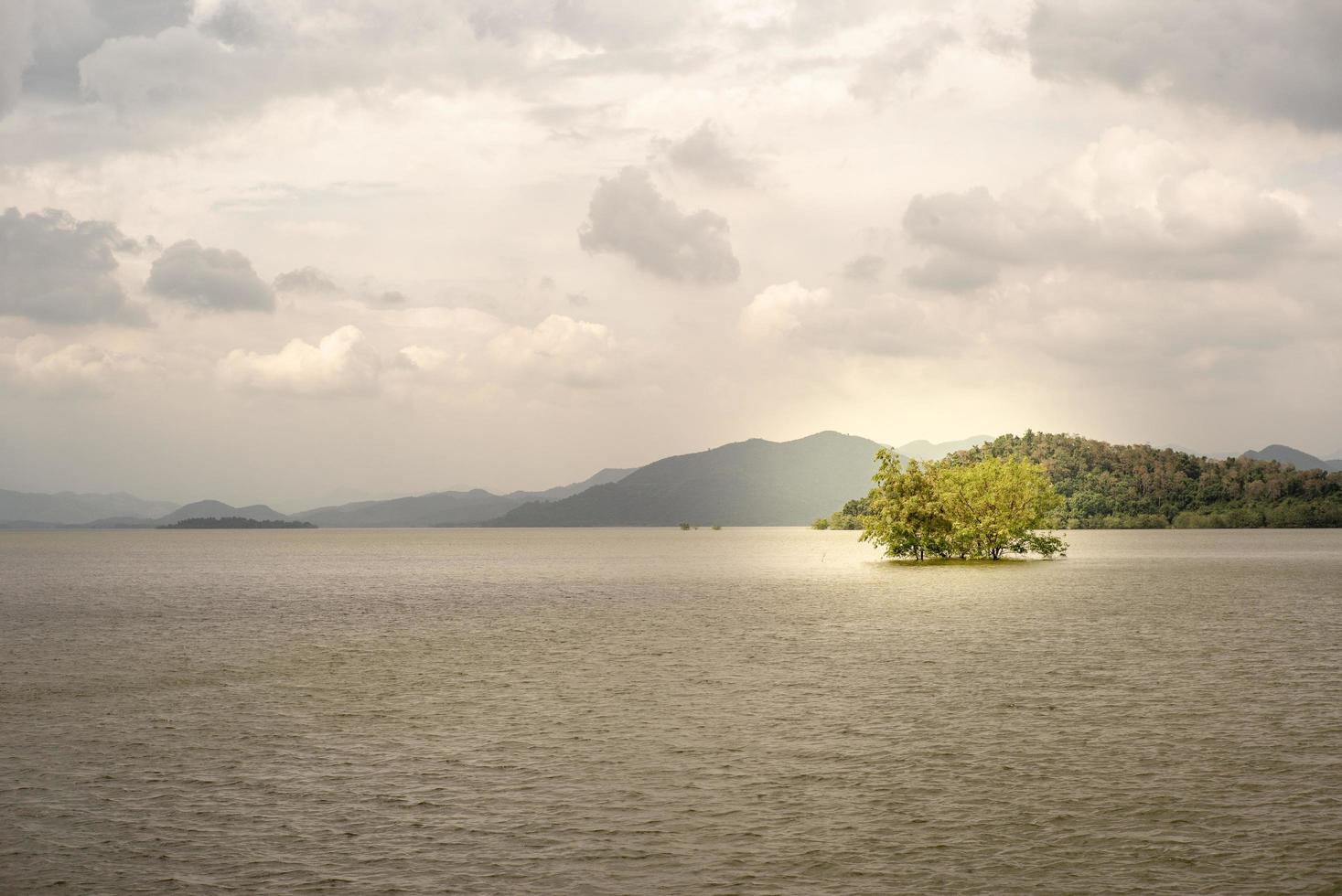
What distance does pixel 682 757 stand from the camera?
26875 mm

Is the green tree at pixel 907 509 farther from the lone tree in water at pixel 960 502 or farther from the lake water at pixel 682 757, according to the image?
the lake water at pixel 682 757

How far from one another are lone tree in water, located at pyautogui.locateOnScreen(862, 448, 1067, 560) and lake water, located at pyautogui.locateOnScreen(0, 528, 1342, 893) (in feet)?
166

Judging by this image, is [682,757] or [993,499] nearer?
[682,757]

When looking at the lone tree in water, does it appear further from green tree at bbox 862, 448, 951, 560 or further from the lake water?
the lake water

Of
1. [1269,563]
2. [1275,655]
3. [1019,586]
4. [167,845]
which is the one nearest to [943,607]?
[1019,586]

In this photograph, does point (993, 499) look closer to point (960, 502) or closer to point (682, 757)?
point (960, 502)

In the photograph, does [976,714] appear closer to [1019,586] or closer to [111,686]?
[111,686]

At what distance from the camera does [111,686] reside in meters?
40.3

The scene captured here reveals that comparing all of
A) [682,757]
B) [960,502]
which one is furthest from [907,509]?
[682,757]

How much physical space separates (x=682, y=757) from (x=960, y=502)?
9376 cm

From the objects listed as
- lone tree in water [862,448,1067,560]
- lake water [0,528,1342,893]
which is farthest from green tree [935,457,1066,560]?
lake water [0,528,1342,893]

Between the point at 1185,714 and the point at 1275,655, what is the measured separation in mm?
17056

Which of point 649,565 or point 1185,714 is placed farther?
point 649,565

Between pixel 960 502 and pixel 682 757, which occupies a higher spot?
pixel 960 502
